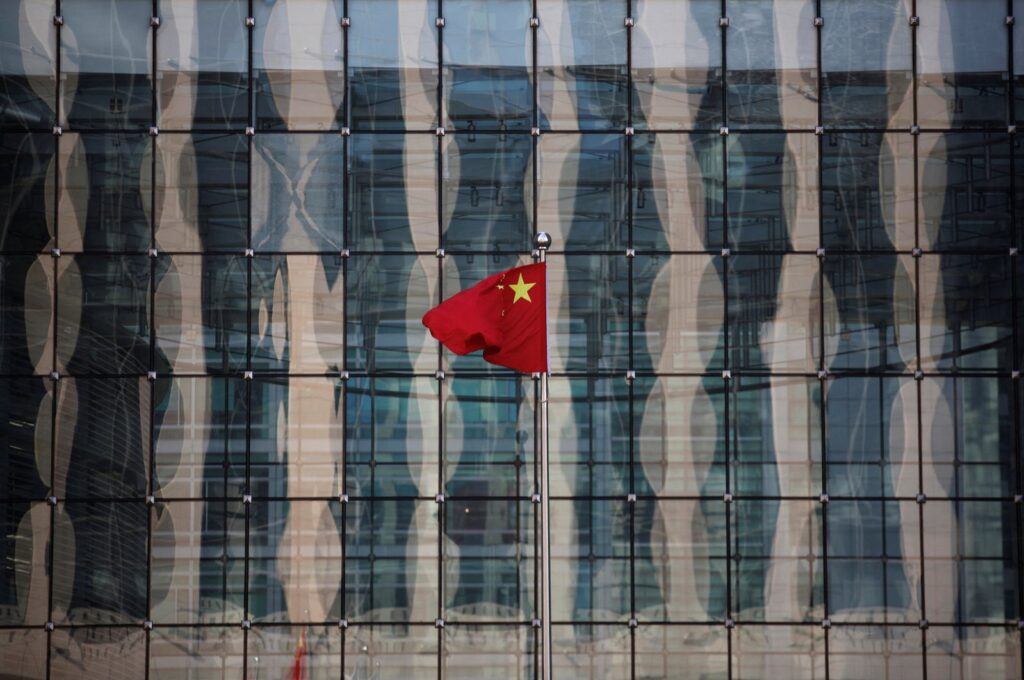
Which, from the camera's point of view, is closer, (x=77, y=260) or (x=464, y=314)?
(x=464, y=314)

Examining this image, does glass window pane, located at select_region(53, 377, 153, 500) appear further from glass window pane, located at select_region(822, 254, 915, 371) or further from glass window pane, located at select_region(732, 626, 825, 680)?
glass window pane, located at select_region(822, 254, 915, 371)

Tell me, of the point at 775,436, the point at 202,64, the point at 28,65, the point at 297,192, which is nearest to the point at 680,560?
the point at 775,436

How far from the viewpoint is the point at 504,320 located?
53.8 feet

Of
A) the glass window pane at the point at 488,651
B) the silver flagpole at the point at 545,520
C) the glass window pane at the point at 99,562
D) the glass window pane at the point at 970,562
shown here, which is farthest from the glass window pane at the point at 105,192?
the glass window pane at the point at 970,562

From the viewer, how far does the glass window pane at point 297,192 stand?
20.0m

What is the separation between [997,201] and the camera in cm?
2016

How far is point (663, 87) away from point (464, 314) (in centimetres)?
588

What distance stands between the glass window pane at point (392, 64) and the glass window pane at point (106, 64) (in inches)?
121

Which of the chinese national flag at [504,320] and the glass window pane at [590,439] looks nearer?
the chinese national flag at [504,320]

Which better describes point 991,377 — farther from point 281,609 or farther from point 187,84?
point 187,84

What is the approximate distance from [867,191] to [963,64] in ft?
7.98

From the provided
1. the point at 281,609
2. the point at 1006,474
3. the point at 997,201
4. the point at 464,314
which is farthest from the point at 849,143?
the point at 281,609

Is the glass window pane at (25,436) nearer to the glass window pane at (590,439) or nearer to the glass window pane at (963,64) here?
the glass window pane at (590,439)

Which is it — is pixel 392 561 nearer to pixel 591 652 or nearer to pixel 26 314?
pixel 591 652
